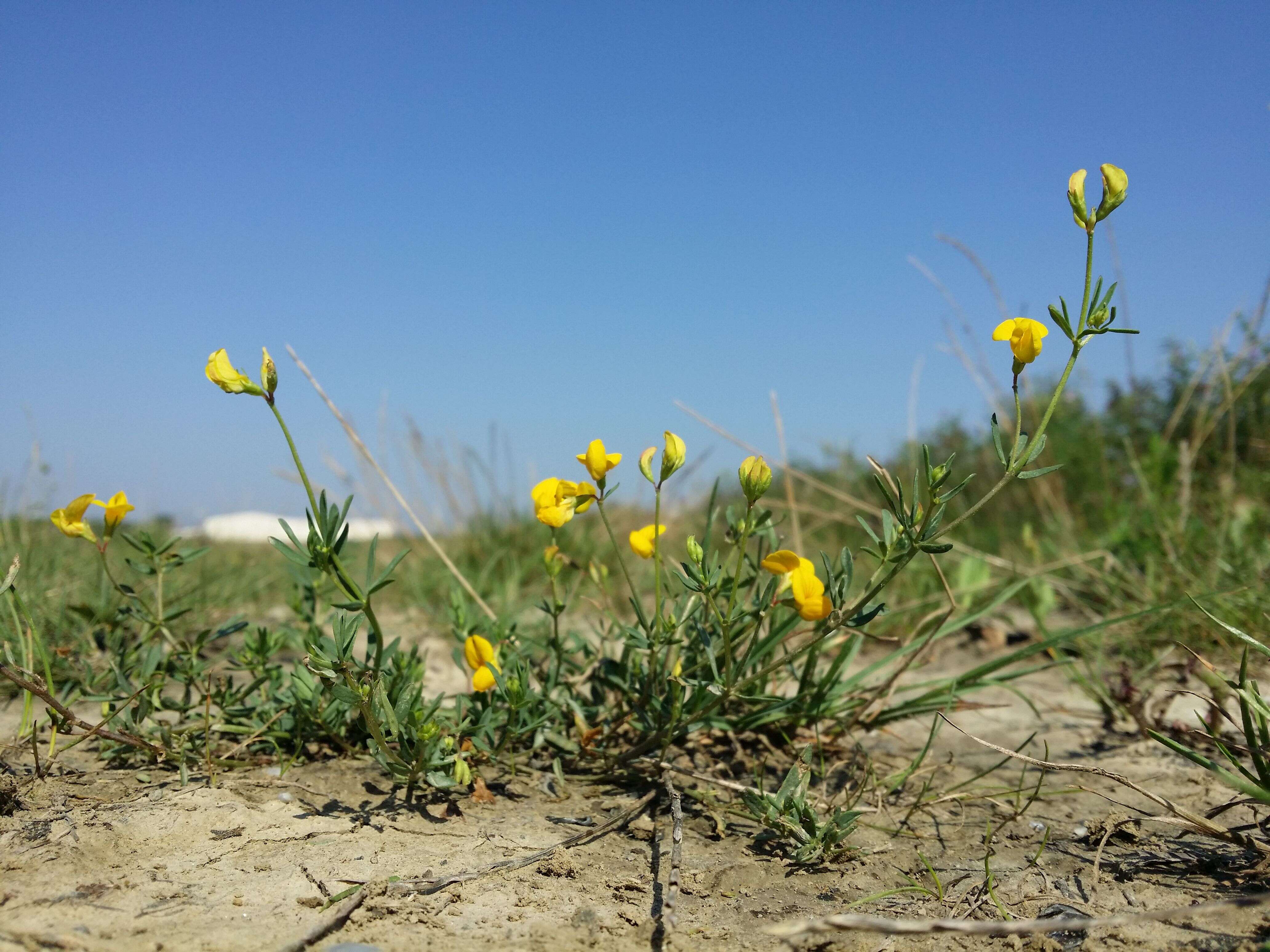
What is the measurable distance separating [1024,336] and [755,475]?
500 mm

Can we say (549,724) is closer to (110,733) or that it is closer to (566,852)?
(566,852)

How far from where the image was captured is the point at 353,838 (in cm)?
154

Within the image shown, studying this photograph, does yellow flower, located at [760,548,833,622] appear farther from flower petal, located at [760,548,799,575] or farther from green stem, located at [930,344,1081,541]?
green stem, located at [930,344,1081,541]

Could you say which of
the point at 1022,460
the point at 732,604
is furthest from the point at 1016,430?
the point at 732,604

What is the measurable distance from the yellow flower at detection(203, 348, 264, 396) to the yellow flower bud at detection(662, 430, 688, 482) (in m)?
0.69

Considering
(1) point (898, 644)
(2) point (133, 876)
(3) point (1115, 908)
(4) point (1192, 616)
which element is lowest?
(2) point (133, 876)

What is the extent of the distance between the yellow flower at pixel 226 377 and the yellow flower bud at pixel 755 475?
82 centimetres

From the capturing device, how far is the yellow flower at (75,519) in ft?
5.56

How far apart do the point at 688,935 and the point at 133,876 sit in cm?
89

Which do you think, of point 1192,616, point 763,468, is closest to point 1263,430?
point 1192,616

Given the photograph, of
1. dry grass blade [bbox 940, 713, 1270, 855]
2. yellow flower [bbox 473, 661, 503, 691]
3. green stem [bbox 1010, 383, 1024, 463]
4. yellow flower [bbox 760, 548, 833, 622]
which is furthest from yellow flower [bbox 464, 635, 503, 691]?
Result: green stem [bbox 1010, 383, 1024, 463]

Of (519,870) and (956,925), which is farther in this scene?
(519,870)

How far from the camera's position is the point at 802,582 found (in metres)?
1.45

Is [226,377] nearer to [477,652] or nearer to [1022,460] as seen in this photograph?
[477,652]
